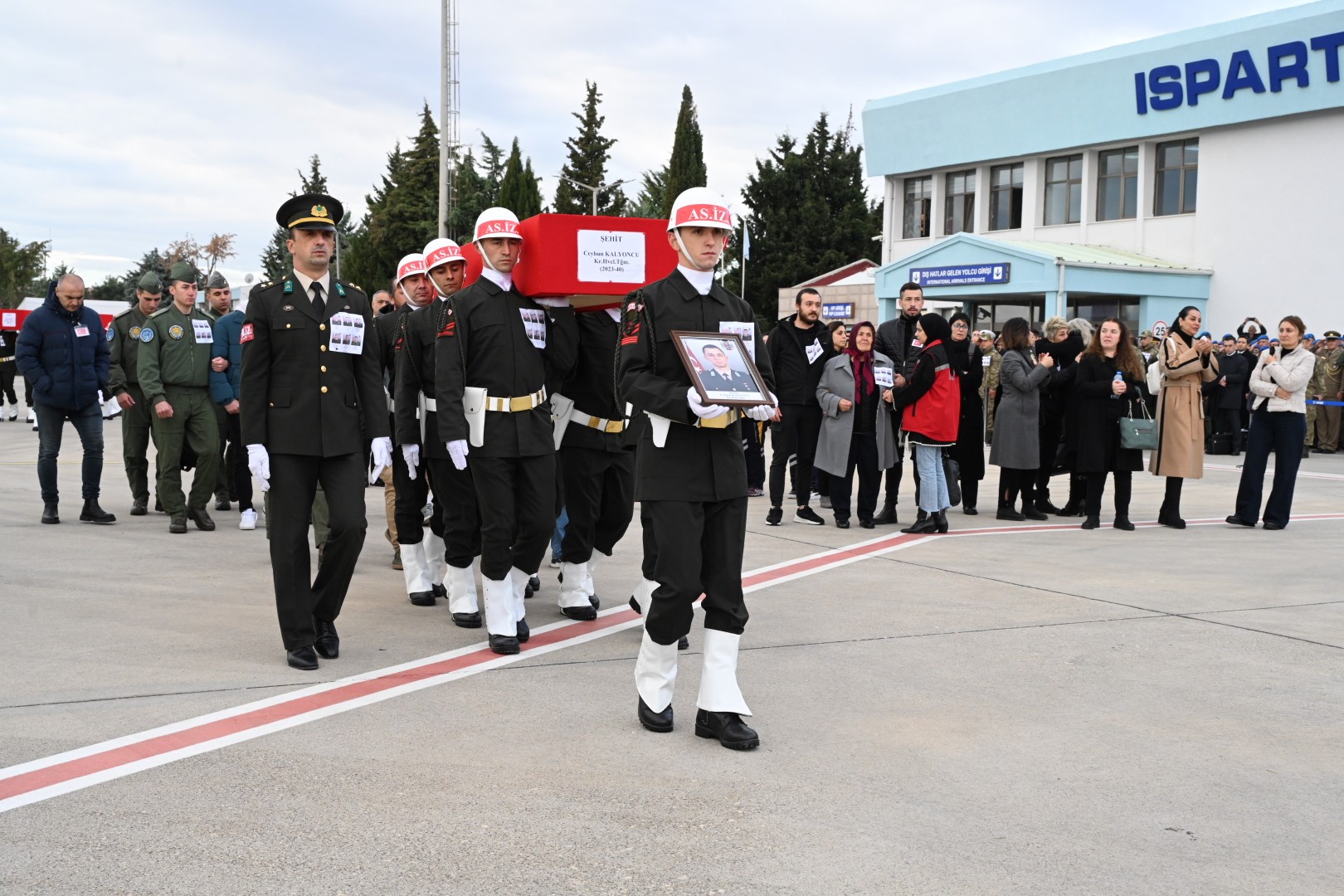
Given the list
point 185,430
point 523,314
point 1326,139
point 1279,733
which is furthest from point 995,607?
point 1326,139

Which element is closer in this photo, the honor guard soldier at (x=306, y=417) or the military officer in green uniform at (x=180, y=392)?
the honor guard soldier at (x=306, y=417)

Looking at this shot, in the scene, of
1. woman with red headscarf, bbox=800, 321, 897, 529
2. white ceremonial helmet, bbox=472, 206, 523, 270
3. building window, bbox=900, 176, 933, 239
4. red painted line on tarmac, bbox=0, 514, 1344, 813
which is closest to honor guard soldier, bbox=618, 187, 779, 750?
red painted line on tarmac, bbox=0, 514, 1344, 813

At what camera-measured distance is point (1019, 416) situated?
12422 millimetres

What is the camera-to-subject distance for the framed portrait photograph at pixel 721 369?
5.05 m

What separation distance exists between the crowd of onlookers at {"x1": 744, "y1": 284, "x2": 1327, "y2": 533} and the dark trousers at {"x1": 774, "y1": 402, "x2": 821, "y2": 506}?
17 millimetres

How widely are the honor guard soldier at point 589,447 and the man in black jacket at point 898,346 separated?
5177 mm

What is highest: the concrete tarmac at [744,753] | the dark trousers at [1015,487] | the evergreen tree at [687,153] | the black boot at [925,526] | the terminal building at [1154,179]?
the evergreen tree at [687,153]

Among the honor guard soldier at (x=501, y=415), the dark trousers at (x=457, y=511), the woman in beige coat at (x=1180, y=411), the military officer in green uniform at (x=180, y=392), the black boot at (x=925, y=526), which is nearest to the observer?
the honor guard soldier at (x=501, y=415)

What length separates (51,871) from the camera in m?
3.67

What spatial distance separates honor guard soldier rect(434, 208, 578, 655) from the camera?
6535 mm

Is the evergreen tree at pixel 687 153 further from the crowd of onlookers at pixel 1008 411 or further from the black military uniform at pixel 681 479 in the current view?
the black military uniform at pixel 681 479

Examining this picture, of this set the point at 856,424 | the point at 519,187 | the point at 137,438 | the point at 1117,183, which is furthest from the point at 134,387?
the point at 519,187

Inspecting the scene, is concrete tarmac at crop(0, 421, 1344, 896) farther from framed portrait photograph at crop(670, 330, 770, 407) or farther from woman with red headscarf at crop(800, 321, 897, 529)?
woman with red headscarf at crop(800, 321, 897, 529)

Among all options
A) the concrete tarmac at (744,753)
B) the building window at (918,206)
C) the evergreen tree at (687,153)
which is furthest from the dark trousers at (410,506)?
the evergreen tree at (687,153)
